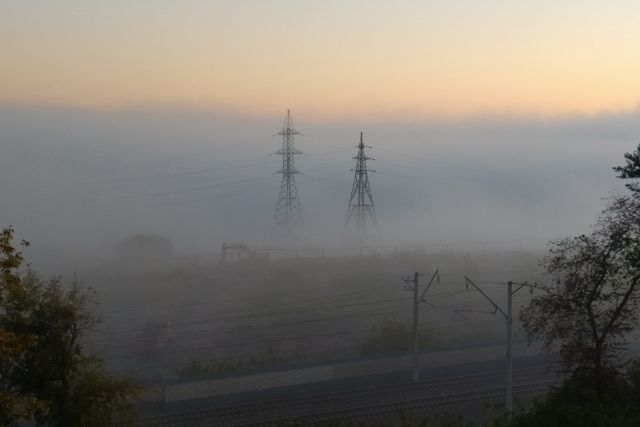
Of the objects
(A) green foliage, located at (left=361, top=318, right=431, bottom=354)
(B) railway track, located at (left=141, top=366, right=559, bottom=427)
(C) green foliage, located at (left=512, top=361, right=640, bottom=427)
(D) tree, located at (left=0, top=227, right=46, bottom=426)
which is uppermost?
(D) tree, located at (left=0, top=227, right=46, bottom=426)

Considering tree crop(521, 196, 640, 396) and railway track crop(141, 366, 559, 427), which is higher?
tree crop(521, 196, 640, 396)

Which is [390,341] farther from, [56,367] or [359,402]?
[56,367]

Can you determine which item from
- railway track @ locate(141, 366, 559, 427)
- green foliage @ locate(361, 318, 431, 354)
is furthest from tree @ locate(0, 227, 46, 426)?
green foliage @ locate(361, 318, 431, 354)

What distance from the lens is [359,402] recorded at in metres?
27.9

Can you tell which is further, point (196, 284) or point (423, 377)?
point (196, 284)

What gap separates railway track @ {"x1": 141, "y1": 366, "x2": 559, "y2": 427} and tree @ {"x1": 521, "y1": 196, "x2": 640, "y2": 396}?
9286 mm

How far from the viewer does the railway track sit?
2530 centimetres

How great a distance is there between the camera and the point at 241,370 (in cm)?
3334

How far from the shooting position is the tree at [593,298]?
14.9 meters

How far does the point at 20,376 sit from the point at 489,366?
79.9 feet

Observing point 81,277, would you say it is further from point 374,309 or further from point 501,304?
point 501,304

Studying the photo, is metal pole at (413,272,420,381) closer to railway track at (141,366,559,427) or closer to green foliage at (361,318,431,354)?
railway track at (141,366,559,427)

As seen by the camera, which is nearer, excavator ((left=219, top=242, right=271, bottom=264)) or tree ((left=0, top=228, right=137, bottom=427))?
tree ((left=0, top=228, right=137, bottom=427))

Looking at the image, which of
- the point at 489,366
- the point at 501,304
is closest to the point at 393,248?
the point at 501,304
